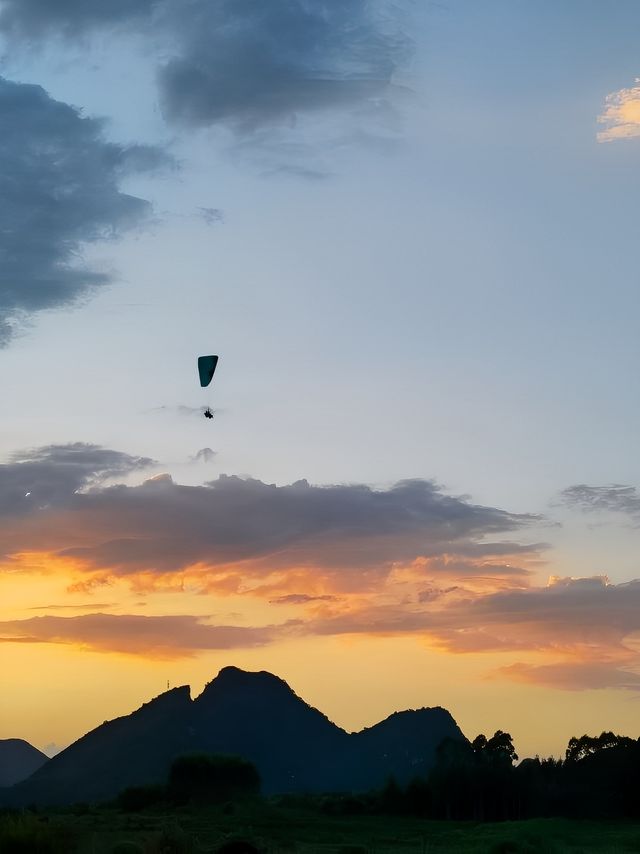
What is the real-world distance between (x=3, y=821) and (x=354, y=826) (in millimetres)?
65826

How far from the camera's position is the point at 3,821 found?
53.7m

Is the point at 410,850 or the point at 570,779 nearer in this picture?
the point at 410,850

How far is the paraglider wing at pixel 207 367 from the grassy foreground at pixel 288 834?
96.5 feet

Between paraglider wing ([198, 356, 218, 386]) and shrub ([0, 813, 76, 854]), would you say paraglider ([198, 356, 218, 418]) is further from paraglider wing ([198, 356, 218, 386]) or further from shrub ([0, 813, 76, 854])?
shrub ([0, 813, 76, 854])

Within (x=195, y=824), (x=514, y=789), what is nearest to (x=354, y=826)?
(x=195, y=824)

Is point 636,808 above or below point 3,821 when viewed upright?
below

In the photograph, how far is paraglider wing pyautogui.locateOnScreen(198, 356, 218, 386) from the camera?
7558cm

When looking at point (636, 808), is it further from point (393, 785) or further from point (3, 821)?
point (3, 821)

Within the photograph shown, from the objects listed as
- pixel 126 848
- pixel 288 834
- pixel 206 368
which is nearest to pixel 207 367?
pixel 206 368

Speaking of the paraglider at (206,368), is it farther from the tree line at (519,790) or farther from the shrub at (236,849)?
the tree line at (519,790)

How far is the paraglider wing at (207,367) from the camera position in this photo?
7558 centimetres

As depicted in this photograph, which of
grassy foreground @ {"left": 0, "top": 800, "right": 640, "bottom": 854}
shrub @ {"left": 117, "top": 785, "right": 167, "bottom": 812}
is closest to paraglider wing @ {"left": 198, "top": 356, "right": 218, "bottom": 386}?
grassy foreground @ {"left": 0, "top": 800, "right": 640, "bottom": 854}

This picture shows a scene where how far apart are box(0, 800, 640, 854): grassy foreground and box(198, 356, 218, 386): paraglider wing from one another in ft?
96.5

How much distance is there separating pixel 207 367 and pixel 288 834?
45361 millimetres
